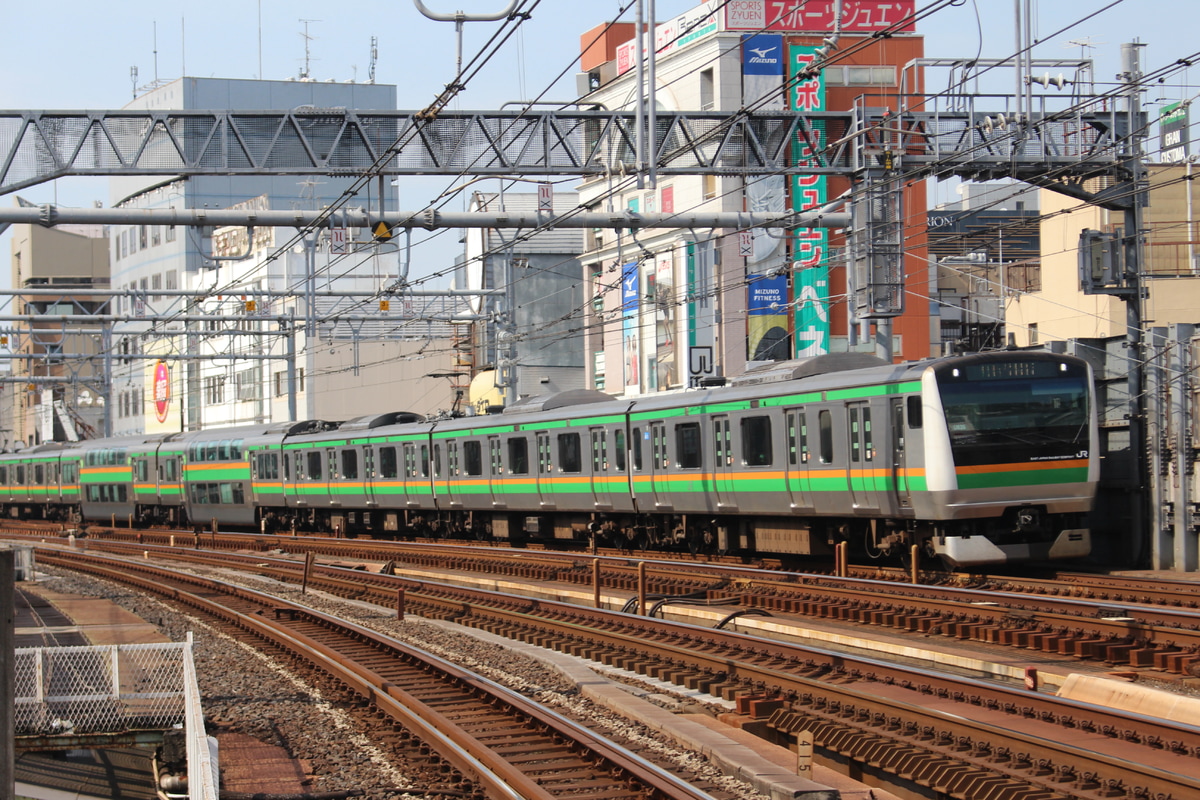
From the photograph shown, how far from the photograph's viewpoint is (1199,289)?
114 feet

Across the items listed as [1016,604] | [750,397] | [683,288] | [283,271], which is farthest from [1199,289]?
[283,271]

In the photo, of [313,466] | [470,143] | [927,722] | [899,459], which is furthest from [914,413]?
[313,466]

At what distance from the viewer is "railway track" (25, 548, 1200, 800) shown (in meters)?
7.69

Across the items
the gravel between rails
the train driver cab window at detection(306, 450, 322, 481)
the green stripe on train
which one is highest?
the train driver cab window at detection(306, 450, 322, 481)

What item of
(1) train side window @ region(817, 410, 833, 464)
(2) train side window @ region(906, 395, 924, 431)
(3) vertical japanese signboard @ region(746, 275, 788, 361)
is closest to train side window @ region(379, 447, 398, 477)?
(3) vertical japanese signboard @ region(746, 275, 788, 361)

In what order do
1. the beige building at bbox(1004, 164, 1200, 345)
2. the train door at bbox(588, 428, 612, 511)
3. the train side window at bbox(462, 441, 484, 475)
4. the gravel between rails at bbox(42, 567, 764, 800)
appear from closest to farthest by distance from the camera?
the gravel between rails at bbox(42, 567, 764, 800), the train door at bbox(588, 428, 612, 511), the train side window at bbox(462, 441, 484, 475), the beige building at bbox(1004, 164, 1200, 345)

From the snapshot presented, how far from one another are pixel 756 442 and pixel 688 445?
2051mm

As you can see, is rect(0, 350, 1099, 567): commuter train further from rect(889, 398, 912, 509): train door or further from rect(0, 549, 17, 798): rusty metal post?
rect(0, 549, 17, 798): rusty metal post

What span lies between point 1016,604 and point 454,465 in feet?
59.4

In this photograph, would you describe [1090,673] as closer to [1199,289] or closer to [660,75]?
[1199,289]

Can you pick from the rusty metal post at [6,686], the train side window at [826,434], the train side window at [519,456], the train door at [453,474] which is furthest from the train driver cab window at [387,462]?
the rusty metal post at [6,686]

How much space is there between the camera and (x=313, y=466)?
37438mm

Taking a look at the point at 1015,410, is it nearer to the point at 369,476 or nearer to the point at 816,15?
the point at 369,476

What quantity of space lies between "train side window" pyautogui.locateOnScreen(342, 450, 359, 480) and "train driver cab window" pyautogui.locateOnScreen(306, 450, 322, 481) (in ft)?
4.84
